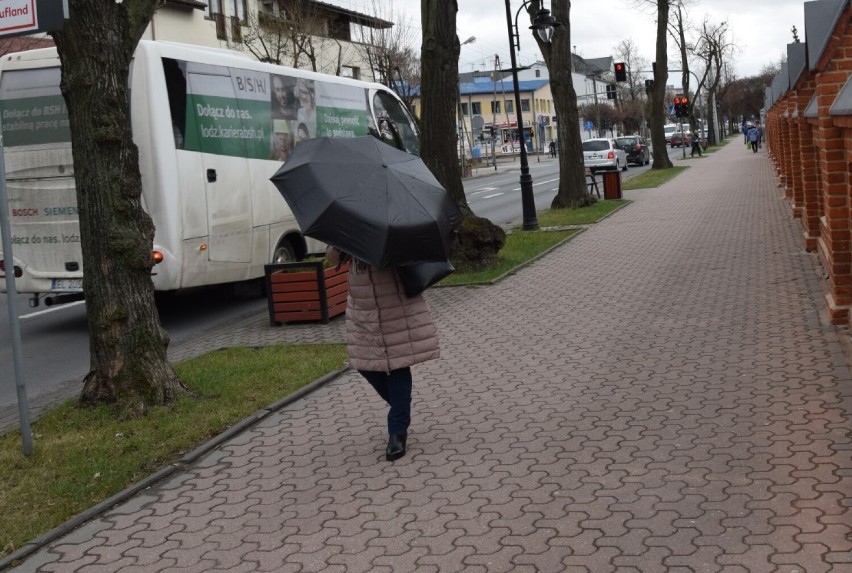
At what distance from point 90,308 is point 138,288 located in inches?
14.1

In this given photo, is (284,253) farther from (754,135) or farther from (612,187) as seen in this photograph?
(754,135)

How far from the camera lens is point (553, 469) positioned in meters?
5.87

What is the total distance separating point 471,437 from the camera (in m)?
6.73

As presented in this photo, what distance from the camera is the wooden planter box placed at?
39.4 feet

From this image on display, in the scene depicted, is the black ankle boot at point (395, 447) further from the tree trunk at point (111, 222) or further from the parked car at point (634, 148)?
the parked car at point (634, 148)

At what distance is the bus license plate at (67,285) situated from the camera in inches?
483

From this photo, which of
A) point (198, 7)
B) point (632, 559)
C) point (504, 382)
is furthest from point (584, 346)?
point (198, 7)

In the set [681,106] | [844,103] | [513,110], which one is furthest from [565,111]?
[513,110]

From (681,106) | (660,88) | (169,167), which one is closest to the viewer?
(169,167)

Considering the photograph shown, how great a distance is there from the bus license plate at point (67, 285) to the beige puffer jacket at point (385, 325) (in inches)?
271

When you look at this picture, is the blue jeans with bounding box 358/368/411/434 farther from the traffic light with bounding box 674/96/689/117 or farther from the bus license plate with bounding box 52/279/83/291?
the traffic light with bounding box 674/96/689/117

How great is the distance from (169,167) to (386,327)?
21.0ft

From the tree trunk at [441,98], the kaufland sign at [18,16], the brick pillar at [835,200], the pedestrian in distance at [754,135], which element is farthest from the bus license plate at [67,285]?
the pedestrian in distance at [754,135]

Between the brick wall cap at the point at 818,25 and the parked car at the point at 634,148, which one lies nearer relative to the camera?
the brick wall cap at the point at 818,25
